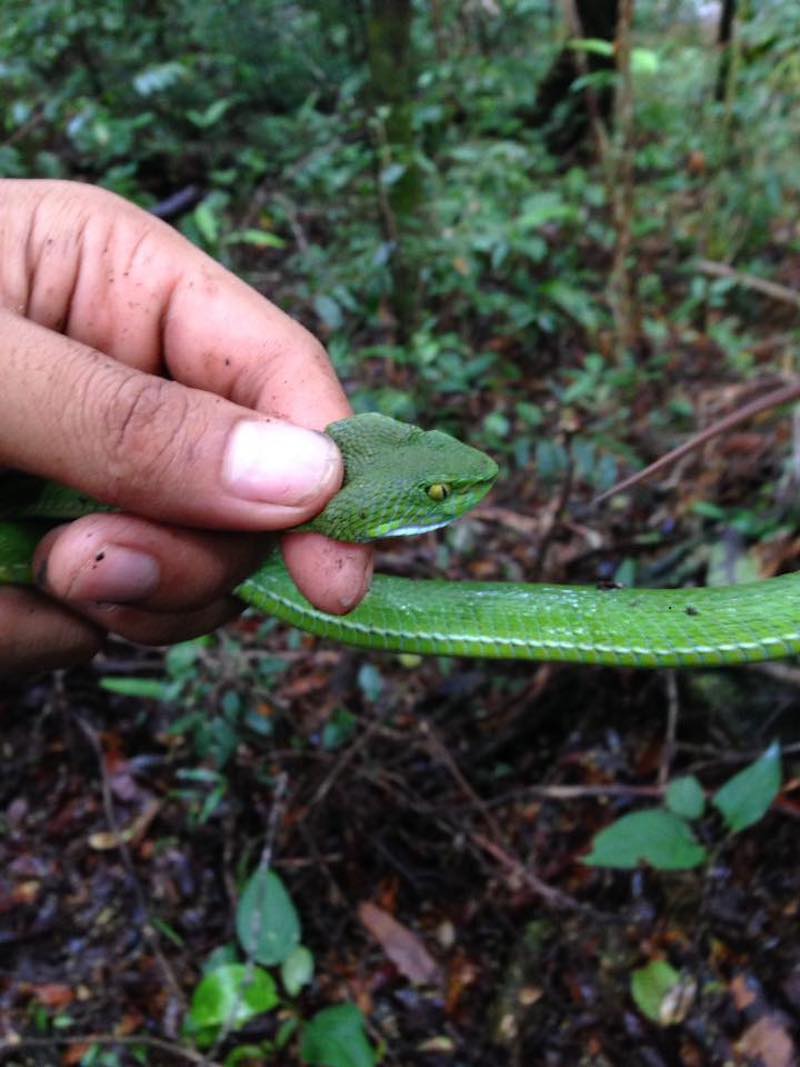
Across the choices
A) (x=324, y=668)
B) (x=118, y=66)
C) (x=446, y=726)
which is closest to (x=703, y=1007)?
(x=446, y=726)

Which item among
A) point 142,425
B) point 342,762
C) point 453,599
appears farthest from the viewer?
point 342,762

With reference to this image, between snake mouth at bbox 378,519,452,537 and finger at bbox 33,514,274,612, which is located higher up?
snake mouth at bbox 378,519,452,537

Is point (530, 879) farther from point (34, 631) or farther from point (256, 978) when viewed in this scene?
point (34, 631)

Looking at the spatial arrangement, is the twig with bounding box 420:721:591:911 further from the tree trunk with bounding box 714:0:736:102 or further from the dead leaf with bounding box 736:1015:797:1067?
the tree trunk with bounding box 714:0:736:102

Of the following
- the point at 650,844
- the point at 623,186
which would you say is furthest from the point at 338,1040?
the point at 623,186

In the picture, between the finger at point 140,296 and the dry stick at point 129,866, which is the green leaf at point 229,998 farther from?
the finger at point 140,296

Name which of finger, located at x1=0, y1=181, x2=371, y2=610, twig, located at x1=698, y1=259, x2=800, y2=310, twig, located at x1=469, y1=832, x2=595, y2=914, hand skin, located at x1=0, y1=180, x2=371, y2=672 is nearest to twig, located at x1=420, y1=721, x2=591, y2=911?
twig, located at x1=469, y1=832, x2=595, y2=914
